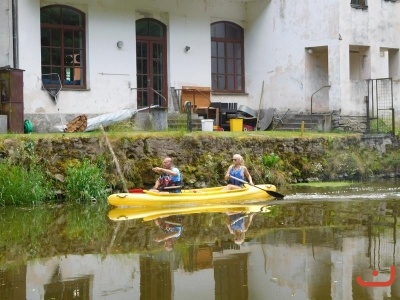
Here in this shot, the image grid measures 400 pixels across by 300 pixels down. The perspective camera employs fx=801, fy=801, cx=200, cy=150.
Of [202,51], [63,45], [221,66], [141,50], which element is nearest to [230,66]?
[221,66]

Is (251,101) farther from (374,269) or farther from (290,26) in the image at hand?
(374,269)

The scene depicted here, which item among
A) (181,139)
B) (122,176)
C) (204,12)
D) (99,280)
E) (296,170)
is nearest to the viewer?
(99,280)

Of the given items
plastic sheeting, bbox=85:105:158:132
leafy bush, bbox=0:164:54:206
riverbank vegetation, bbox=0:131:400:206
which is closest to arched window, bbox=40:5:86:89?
plastic sheeting, bbox=85:105:158:132

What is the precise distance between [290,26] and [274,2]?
1.16 metres

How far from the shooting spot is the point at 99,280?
10172 millimetres

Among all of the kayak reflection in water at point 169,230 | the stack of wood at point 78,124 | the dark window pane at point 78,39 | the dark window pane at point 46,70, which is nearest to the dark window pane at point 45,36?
the dark window pane at point 46,70

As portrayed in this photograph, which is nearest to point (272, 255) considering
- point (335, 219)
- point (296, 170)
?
point (335, 219)

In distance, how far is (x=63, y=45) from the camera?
24703 millimetres

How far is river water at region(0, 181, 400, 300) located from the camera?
9570 mm

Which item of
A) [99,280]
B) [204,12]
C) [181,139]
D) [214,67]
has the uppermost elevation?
[204,12]

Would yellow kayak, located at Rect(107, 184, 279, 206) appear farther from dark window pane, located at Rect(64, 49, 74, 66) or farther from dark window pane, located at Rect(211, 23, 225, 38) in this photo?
dark window pane, located at Rect(211, 23, 225, 38)

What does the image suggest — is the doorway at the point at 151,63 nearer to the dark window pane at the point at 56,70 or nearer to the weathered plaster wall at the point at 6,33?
the dark window pane at the point at 56,70

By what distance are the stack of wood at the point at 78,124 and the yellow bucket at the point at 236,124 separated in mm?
5884

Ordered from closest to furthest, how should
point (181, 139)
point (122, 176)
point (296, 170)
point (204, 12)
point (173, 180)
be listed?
point (173, 180)
point (122, 176)
point (181, 139)
point (296, 170)
point (204, 12)
